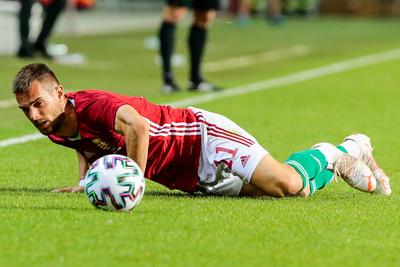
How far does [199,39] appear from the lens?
16641 mm

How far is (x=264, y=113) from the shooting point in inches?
555

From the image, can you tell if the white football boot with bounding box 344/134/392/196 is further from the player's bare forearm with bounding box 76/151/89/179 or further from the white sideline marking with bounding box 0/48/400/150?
the white sideline marking with bounding box 0/48/400/150

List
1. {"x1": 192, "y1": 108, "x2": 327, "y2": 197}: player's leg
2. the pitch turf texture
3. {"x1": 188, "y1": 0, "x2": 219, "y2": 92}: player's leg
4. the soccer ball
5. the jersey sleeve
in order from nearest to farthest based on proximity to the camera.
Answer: the pitch turf texture → the soccer ball → the jersey sleeve → {"x1": 192, "y1": 108, "x2": 327, "y2": 197}: player's leg → {"x1": 188, "y1": 0, "x2": 219, "y2": 92}: player's leg

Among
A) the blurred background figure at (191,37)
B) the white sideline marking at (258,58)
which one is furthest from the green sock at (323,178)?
the white sideline marking at (258,58)

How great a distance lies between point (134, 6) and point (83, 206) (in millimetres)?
36938

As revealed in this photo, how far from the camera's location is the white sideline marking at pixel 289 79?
11.7m

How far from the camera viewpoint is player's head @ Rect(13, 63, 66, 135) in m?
7.29

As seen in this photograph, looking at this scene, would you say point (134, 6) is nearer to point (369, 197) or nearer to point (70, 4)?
point (70, 4)

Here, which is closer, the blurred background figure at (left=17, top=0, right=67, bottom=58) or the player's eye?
the player's eye

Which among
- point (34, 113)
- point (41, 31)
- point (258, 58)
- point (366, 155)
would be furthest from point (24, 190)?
point (258, 58)

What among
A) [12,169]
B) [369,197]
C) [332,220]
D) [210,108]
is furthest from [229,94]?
[332,220]

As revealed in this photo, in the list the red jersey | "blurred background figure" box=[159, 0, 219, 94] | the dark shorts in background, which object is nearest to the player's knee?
the red jersey

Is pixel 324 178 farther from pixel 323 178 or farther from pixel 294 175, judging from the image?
pixel 294 175

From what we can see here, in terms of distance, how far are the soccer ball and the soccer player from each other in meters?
0.16
